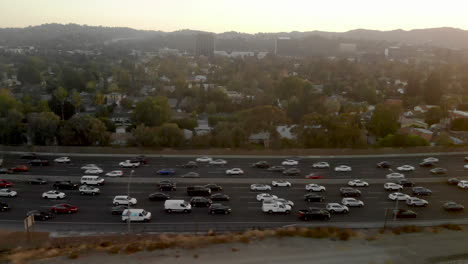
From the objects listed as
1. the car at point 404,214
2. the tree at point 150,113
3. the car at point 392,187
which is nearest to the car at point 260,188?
the car at point 404,214

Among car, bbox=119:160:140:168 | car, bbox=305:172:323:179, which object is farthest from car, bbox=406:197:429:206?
car, bbox=119:160:140:168

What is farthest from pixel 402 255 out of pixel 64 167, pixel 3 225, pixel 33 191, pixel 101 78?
pixel 101 78

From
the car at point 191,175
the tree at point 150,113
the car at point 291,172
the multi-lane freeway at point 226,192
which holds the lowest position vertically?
the multi-lane freeway at point 226,192

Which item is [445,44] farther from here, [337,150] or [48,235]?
[48,235]

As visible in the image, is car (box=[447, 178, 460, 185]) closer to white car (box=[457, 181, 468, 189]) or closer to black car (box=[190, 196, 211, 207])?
white car (box=[457, 181, 468, 189])

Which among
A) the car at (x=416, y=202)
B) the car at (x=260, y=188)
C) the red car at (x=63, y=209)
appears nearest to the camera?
the red car at (x=63, y=209)

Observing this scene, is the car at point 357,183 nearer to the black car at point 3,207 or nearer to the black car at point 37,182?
the black car at point 37,182
